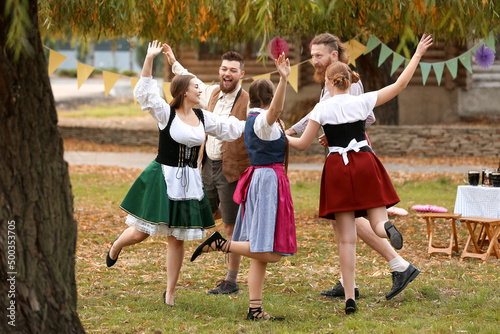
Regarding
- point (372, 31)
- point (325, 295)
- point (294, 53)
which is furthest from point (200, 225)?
point (294, 53)

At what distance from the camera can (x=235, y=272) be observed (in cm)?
582

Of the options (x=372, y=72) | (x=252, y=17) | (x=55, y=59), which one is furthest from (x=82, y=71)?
(x=372, y=72)

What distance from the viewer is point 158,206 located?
4.99m

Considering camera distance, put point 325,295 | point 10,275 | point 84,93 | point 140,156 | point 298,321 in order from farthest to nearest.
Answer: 1. point 84,93
2. point 140,156
3. point 325,295
4. point 298,321
5. point 10,275

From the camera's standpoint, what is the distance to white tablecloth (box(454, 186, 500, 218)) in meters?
7.64

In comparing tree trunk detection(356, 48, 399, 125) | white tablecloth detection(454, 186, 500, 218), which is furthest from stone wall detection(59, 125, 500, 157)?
white tablecloth detection(454, 186, 500, 218)

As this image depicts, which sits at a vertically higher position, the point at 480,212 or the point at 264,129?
the point at 264,129

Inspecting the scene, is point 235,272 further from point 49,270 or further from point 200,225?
point 49,270

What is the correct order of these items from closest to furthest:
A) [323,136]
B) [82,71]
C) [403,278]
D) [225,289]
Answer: [403,278] < [323,136] < [225,289] < [82,71]

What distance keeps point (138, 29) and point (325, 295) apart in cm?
548

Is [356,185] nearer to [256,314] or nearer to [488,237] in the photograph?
[256,314]

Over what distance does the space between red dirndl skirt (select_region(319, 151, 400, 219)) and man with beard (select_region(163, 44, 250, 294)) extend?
977 mm

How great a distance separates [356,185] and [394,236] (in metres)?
0.50

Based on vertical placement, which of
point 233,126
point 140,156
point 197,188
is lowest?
point 140,156
